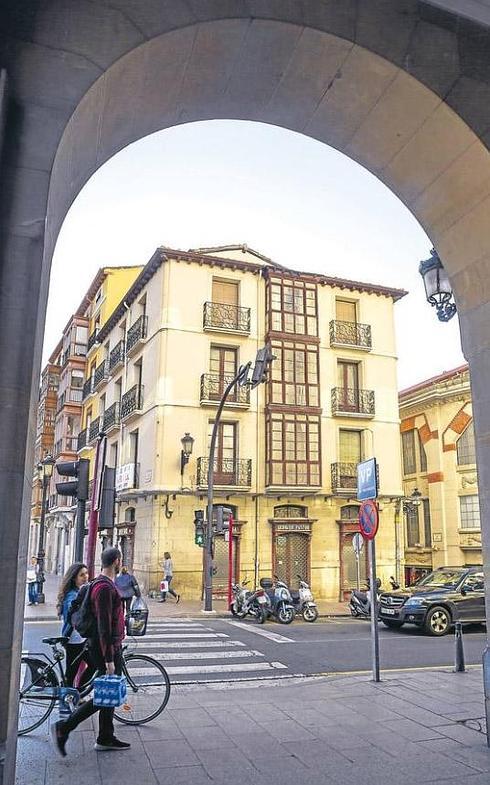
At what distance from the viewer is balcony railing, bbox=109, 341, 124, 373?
29.6 m

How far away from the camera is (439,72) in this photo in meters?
4.75

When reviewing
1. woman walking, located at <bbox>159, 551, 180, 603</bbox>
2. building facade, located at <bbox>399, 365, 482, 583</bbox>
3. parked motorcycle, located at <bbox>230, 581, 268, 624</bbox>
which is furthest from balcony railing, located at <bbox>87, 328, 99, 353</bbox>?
parked motorcycle, located at <bbox>230, 581, 268, 624</bbox>

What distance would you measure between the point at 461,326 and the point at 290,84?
8.15ft

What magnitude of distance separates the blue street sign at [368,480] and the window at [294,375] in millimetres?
16347

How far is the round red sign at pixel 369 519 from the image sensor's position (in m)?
8.52

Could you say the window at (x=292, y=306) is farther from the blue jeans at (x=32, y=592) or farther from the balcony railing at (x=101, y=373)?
the blue jeans at (x=32, y=592)

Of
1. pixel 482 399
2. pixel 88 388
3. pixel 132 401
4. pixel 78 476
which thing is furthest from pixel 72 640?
pixel 88 388

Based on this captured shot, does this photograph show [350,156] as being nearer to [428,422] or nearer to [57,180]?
[57,180]

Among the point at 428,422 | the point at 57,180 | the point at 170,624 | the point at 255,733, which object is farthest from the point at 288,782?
the point at 428,422

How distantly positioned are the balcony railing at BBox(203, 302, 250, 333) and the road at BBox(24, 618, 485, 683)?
41.3 feet

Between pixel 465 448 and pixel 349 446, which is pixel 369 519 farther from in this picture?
pixel 465 448

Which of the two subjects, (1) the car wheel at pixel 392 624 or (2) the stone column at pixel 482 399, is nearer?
(2) the stone column at pixel 482 399

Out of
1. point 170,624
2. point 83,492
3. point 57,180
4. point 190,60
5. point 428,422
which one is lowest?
point 170,624

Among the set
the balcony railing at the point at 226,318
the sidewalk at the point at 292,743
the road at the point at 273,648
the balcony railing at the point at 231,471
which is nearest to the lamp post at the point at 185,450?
the balcony railing at the point at 231,471
